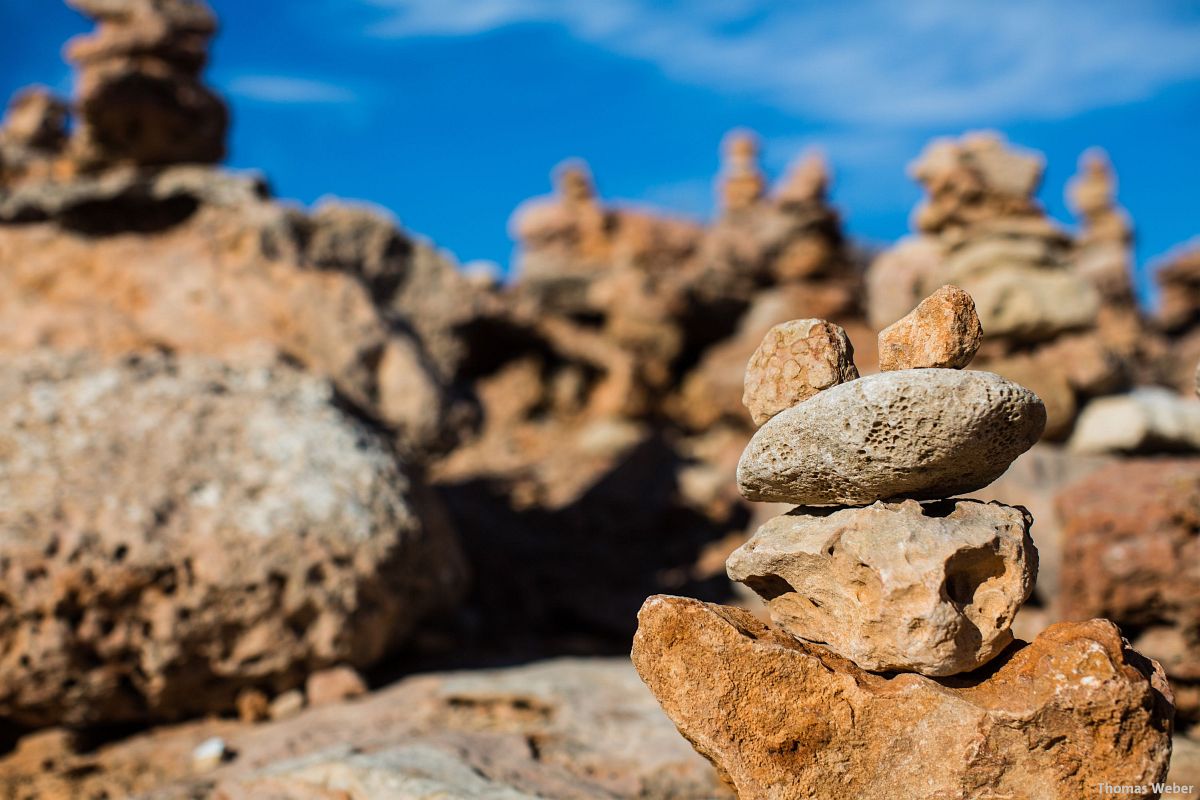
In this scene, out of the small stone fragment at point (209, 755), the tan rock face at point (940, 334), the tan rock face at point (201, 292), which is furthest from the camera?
the tan rock face at point (201, 292)

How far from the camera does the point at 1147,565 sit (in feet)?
16.0

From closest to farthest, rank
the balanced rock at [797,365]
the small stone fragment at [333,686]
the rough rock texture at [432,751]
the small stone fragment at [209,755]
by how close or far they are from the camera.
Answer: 1. the balanced rock at [797,365]
2. the rough rock texture at [432,751]
3. the small stone fragment at [209,755]
4. the small stone fragment at [333,686]

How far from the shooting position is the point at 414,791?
12.5 feet

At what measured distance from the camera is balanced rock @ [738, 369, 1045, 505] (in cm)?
284

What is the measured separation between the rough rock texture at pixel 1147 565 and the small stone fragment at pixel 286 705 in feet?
13.4

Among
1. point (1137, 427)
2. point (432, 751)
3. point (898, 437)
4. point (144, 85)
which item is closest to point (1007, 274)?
point (1137, 427)

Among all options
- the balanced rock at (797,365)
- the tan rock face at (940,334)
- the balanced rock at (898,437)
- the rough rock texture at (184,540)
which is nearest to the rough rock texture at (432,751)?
the rough rock texture at (184,540)

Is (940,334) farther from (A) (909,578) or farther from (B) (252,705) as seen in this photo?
(B) (252,705)

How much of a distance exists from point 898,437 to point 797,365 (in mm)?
475

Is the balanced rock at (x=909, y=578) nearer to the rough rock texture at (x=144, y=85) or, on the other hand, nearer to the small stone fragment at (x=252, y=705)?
the small stone fragment at (x=252, y=705)

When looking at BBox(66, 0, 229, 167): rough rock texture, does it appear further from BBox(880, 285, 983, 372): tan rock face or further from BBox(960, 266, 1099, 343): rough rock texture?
BBox(880, 285, 983, 372): tan rock face

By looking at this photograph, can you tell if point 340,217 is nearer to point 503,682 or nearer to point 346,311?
point 346,311

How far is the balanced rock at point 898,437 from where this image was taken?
284cm

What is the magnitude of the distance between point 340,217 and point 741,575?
829 cm
